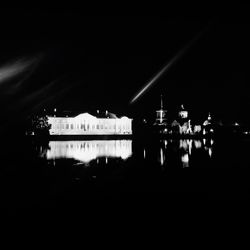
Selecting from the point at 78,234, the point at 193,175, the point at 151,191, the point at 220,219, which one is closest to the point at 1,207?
the point at 78,234

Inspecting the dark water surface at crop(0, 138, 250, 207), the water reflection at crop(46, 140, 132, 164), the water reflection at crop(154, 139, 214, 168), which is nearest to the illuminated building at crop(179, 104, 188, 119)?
the water reflection at crop(154, 139, 214, 168)

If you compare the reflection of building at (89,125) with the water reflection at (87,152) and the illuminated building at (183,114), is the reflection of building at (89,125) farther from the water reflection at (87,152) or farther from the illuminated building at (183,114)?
the water reflection at (87,152)

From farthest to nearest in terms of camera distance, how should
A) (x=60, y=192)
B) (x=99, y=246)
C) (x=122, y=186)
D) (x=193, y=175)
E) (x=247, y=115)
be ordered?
(x=247, y=115) → (x=193, y=175) → (x=122, y=186) → (x=60, y=192) → (x=99, y=246)

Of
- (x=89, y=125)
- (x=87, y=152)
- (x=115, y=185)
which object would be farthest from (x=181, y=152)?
(x=89, y=125)

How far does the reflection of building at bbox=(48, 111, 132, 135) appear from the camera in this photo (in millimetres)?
69325

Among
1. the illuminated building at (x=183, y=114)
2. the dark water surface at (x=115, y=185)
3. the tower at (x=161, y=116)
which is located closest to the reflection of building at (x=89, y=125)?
the tower at (x=161, y=116)

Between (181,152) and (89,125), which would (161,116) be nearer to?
(89,125)

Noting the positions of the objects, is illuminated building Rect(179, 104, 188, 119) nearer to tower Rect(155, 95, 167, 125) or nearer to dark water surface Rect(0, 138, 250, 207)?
tower Rect(155, 95, 167, 125)

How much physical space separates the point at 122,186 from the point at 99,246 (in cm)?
538

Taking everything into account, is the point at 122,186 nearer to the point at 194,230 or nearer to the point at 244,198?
the point at 244,198

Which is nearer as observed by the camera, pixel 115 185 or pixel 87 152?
pixel 115 185

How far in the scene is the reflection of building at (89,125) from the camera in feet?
227

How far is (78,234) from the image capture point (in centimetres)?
577

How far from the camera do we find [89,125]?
73375 millimetres
